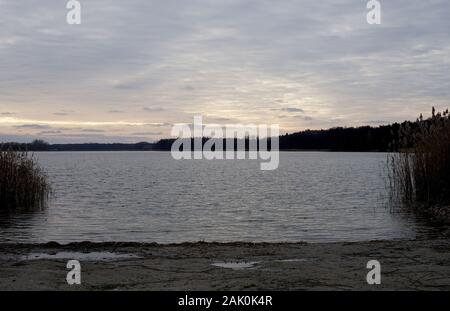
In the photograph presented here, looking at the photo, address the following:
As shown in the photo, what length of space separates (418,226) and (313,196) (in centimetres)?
1402

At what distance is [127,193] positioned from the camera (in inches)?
1367

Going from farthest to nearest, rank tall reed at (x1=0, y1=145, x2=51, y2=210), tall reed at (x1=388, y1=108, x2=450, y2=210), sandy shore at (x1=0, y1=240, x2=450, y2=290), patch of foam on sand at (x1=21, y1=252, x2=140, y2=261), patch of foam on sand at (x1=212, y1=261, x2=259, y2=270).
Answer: tall reed at (x1=0, y1=145, x2=51, y2=210) → tall reed at (x1=388, y1=108, x2=450, y2=210) → patch of foam on sand at (x1=21, y1=252, x2=140, y2=261) → patch of foam on sand at (x1=212, y1=261, x2=259, y2=270) → sandy shore at (x1=0, y1=240, x2=450, y2=290)

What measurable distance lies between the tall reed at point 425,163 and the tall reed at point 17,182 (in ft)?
54.7

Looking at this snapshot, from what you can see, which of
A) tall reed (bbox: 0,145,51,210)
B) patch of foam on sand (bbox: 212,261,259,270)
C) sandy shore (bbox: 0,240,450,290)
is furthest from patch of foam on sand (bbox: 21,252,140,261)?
tall reed (bbox: 0,145,51,210)

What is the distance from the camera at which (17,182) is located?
23.5 meters

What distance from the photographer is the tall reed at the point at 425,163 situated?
846 inches

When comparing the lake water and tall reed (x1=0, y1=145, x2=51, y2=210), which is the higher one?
tall reed (x1=0, y1=145, x2=51, y2=210)

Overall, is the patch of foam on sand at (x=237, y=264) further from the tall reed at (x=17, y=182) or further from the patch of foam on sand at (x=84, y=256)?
the tall reed at (x=17, y=182)

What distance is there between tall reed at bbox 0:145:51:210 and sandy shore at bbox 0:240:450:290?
1043 centimetres

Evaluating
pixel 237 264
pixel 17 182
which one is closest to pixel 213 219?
pixel 17 182

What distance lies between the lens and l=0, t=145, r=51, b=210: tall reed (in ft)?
75.0

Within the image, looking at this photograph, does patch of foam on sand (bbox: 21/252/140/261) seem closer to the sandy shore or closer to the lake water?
the sandy shore

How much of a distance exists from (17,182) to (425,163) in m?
17.6
